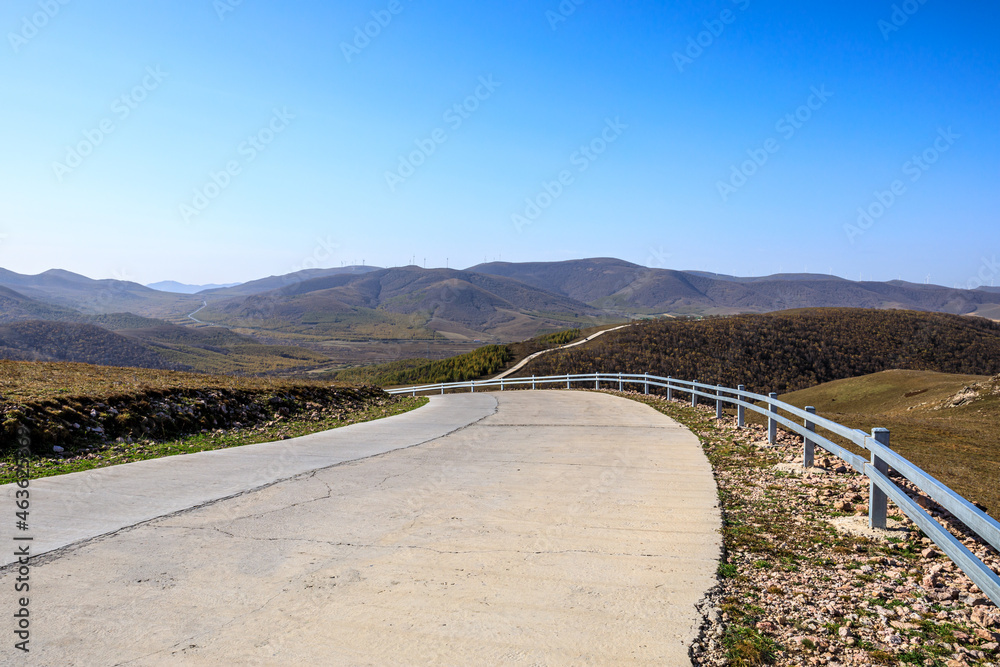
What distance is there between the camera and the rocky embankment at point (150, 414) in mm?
10617

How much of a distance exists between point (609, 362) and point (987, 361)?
41.6 meters

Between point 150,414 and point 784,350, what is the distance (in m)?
64.7

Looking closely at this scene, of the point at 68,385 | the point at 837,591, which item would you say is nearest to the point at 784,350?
the point at 68,385

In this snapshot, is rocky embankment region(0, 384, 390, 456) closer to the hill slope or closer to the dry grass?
the dry grass

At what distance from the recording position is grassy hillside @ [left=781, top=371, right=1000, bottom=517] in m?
8.72

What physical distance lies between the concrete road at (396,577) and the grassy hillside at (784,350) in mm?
50189

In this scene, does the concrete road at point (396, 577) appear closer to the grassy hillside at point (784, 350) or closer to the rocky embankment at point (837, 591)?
the rocky embankment at point (837, 591)

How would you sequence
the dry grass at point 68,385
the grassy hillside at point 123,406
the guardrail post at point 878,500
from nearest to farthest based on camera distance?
the guardrail post at point 878,500
the grassy hillside at point 123,406
the dry grass at point 68,385

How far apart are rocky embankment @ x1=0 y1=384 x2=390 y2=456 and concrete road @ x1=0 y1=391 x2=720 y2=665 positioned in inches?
213

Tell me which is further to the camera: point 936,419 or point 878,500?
point 936,419

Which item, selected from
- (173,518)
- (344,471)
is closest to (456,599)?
(173,518)

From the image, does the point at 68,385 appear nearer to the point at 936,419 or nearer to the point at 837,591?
the point at 837,591

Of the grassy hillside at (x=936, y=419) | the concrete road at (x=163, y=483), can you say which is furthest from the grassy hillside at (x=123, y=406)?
the grassy hillside at (x=936, y=419)

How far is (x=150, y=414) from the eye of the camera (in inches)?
513
